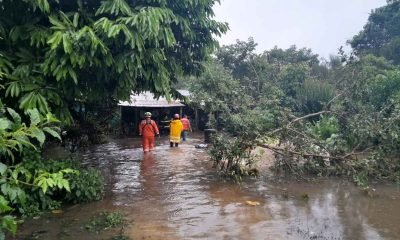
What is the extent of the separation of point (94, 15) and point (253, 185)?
18.0 ft

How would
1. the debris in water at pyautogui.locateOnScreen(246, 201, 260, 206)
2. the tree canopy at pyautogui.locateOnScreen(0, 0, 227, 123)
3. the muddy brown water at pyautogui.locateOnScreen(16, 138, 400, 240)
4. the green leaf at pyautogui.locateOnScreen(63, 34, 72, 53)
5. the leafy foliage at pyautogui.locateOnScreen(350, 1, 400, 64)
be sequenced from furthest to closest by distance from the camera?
the leafy foliage at pyautogui.locateOnScreen(350, 1, 400, 64)
the debris in water at pyautogui.locateOnScreen(246, 201, 260, 206)
the muddy brown water at pyautogui.locateOnScreen(16, 138, 400, 240)
the tree canopy at pyautogui.locateOnScreen(0, 0, 227, 123)
the green leaf at pyautogui.locateOnScreen(63, 34, 72, 53)

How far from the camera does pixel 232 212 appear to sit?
23.7 ft

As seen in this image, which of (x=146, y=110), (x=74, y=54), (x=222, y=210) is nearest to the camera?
(x=74, y=54)

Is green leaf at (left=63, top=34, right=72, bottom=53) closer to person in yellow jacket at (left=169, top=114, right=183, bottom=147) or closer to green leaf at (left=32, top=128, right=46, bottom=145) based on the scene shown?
green leaf at (left=32, top=128, right=46, bottom=145)

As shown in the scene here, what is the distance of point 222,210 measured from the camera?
24.1ft

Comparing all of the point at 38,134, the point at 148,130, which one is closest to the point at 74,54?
the point at 38,134

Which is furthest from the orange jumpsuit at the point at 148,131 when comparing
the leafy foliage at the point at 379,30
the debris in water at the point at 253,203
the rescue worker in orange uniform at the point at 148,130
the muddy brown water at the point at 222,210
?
the leafy foliage at the point at 379,30

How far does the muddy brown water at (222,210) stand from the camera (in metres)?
6.07

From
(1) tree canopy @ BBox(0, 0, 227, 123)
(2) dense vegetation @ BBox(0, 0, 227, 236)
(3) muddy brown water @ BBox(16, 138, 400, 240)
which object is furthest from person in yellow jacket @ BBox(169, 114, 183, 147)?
(1) tree canopy @ BBox(0, 0, 227, 123)

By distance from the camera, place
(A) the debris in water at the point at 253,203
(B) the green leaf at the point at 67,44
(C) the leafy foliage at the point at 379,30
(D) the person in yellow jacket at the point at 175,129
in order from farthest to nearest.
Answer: (C) the leafy foliage at the point at 379,30, (D) the person in yellow jacket at the point at 175,129, (A) the debris in water at the point at 253,203, (B) the green leaf at the point at 67,44

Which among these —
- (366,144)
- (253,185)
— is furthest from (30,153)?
(366,144)

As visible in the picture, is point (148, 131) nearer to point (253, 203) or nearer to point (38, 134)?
point (253, 203)

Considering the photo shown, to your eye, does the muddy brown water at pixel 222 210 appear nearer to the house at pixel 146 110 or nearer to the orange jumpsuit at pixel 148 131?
the orange jumpsuit at pixel 148 131

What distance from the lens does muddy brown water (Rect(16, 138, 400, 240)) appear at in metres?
6.07
